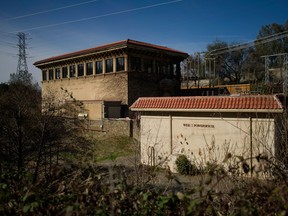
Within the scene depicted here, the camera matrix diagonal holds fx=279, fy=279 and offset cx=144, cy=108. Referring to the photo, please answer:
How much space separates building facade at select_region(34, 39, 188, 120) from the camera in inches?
1237

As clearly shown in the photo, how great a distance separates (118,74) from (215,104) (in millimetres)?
17169

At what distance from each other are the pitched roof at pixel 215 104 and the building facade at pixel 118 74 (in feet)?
36.4

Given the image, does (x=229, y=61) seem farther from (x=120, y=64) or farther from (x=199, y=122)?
(x=199, y=122)

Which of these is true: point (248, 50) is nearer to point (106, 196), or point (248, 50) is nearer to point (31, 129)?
point (31, 129)

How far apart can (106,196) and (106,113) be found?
28.3 m

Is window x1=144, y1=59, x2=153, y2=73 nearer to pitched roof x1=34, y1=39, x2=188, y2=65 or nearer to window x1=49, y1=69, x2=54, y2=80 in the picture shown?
pitched roof x1=34, y1=39, x2=188, y2=65

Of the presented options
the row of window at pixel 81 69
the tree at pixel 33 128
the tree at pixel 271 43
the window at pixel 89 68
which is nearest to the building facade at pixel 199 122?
the tree at pixel 33 128

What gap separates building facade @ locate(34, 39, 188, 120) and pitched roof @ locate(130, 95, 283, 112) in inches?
436

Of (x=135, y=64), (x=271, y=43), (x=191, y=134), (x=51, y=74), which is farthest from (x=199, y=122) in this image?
(x=271, y=43)

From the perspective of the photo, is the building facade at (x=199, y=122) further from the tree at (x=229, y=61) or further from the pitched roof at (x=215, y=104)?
the tree at (x=229, y=61)

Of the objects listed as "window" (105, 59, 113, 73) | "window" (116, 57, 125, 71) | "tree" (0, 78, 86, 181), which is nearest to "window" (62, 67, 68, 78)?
"window" (105, 59, 113, 73)

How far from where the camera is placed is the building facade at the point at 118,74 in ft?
103

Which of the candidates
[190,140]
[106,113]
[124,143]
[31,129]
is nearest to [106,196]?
[31,129]

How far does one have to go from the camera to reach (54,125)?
14.6 meters
